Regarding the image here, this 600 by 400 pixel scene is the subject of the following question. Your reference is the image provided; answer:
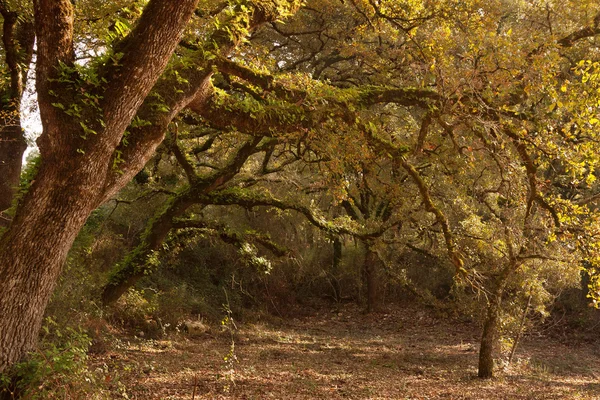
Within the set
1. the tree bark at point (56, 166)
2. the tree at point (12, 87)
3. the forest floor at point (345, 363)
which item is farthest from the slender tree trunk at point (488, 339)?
the tree at point (12, 87)

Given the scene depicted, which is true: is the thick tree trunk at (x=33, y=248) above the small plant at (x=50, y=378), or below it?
above

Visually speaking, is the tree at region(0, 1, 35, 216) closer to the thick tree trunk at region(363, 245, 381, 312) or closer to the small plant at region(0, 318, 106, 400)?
the small plant at region(0, 318, 106, 400)

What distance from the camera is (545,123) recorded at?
6.06 metres

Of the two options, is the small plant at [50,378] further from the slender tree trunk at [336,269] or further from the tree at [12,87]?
the slender tree trunk at [336,269]

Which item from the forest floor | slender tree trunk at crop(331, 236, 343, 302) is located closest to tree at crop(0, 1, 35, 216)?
the forest floor

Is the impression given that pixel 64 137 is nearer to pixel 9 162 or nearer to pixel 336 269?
pixel 9 162

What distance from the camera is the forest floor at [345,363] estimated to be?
7.53 meters

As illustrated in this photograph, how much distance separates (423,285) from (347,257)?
116 inches

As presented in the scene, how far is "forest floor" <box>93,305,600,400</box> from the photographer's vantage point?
7.53 meters

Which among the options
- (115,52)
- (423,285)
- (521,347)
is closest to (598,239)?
(115,52)

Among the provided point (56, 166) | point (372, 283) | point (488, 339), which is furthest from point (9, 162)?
point (372, 283)

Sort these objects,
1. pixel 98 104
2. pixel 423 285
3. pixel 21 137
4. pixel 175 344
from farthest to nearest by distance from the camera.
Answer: pixel 423 285 → pixel 175 344 → pixel 21 137 → pixel 98 104

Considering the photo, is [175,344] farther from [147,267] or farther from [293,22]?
[293,22]

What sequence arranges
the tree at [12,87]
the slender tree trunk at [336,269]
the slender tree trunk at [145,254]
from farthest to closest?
the slender tree trunk at [336,269] → the slender tree trunk at [145,254] → the tree at [12,87]
